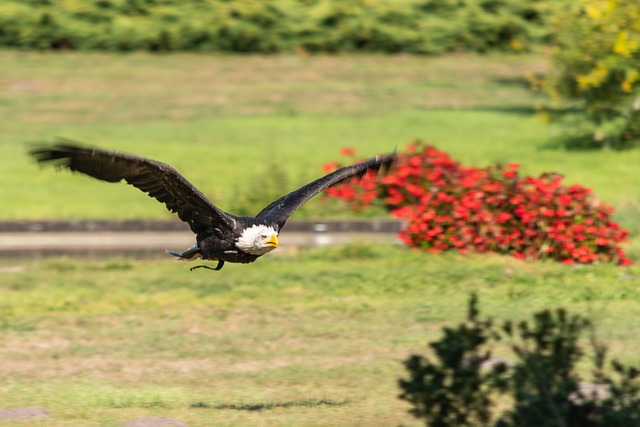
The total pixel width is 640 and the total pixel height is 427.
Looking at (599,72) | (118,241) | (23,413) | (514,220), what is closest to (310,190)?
(23,413)

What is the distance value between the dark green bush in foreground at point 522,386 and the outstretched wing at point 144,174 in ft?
9.91

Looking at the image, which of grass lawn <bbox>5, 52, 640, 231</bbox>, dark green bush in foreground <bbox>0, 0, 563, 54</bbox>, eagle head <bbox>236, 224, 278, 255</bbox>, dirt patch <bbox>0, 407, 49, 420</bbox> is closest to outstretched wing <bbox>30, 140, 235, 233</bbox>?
eagle head <bbox>236, 224, 278, 255</bbox>

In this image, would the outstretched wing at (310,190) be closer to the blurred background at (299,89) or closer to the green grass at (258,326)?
the green grass at (258,326)

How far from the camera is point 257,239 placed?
9.48 m

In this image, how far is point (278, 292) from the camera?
13422 mm

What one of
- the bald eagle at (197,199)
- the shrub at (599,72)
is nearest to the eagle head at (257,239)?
the bald eagle at (197,199)

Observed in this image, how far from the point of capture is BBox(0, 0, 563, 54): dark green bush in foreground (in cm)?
3756

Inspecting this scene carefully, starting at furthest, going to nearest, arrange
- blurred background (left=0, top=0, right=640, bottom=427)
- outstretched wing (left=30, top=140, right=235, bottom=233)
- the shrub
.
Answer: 1. the shrub
2. blurred background (left=0, top=0, right=640, bottom=427)
3. outstretched wing (left=30, top=140, right=235, bottom=233)

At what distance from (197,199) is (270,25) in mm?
29381

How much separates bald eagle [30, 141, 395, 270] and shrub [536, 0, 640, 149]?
1180cm

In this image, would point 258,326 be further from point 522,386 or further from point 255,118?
point 255,118

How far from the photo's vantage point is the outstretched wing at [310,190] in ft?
32.5

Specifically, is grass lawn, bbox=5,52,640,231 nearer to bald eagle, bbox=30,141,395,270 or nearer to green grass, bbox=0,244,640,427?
green grass, bbox=0,244,640,427

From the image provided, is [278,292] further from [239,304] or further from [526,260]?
[526,260]
